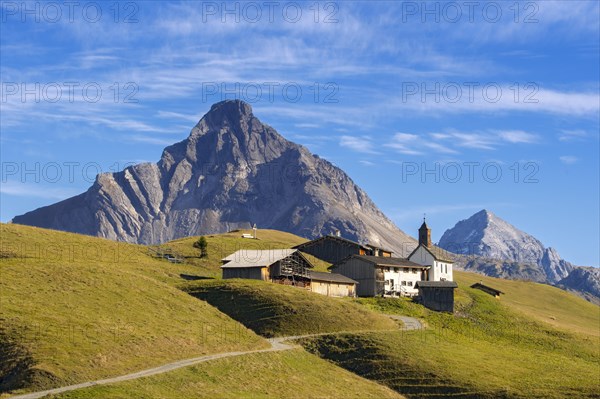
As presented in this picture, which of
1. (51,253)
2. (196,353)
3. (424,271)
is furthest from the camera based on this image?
(424,271)

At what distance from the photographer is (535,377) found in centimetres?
7944

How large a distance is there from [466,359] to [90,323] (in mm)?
36575

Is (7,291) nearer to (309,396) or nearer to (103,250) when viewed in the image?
(309,396)

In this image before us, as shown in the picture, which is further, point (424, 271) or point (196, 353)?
point (424, 271)

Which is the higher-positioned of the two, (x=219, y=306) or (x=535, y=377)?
(x=219, y=306)

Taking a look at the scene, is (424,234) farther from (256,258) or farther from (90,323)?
(90,323)

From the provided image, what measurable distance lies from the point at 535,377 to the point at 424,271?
2112 inches

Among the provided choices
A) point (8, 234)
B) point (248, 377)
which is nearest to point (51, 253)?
point (8, 234)

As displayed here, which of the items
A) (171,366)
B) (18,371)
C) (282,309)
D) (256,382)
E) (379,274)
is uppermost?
(379,274)

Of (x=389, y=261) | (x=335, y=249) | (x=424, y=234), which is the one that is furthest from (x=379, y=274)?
(x=424, y=234)

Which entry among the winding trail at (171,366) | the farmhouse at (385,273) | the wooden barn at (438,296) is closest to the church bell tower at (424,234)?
the farmhouse at (385,273)

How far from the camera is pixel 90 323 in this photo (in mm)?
74250

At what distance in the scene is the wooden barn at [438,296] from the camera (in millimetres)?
118250

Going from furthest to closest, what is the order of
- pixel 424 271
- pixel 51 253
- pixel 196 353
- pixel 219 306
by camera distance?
pixel 424 271 < pixel 51 253 < pixel 219 306 < pixel 196 353
